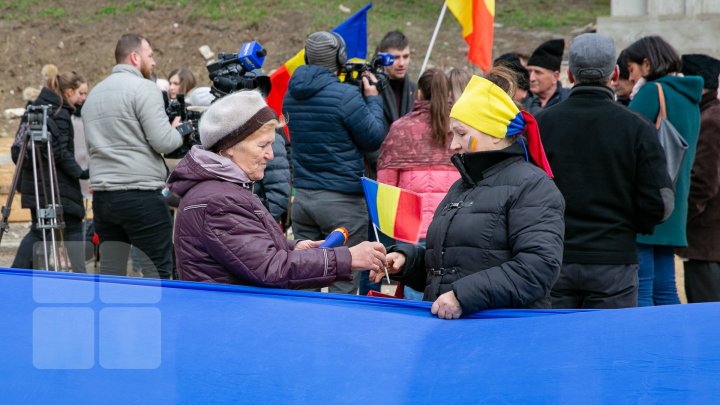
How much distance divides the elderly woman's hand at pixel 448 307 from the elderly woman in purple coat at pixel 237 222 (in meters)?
0.36

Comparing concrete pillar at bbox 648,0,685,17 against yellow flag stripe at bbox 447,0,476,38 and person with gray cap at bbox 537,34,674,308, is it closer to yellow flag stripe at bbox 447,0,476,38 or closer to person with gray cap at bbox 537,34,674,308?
yellow flag stripe at bbox 447,0,476,38

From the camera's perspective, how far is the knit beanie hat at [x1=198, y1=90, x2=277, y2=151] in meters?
3.64

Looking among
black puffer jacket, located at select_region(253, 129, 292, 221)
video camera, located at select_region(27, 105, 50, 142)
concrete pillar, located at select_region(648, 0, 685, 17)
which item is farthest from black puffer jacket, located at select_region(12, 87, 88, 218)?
concrete pillar, located at select_region(648, 0, 685, 17)

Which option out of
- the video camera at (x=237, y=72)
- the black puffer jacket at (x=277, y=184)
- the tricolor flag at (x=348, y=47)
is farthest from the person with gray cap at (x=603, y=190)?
the tricolor flag at (x=348, y=47)

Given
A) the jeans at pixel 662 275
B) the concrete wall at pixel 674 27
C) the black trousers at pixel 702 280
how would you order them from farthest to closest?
the concrete wall at pixel 674 27, the black trousers at pixel 702 280, the jeans at pixel 662 275

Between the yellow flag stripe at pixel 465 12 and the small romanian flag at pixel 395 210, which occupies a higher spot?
the yellow flag stripe at pixel 465 12

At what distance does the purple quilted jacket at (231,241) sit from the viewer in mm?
3459

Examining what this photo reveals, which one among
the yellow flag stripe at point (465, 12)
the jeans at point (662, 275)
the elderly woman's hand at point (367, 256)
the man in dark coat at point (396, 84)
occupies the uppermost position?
the yellow flag stripe at point (465, 12)

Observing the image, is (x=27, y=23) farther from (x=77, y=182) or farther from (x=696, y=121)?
(x=696, y=121)

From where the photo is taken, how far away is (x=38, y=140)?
24.4ft

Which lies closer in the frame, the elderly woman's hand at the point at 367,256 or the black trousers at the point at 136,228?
the elderly woman's hand at the point at 367,256

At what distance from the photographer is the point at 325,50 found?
6.31 metres

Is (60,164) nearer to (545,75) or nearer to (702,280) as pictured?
(545,75)

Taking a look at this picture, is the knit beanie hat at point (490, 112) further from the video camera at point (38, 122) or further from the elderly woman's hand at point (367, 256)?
the video camera at point (38, 122)
